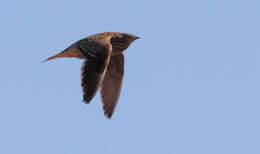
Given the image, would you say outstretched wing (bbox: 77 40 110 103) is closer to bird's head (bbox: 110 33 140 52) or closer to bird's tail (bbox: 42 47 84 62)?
bird's tail (bbox: 42 47 84 62)

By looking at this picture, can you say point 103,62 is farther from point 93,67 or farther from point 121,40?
point 121,40

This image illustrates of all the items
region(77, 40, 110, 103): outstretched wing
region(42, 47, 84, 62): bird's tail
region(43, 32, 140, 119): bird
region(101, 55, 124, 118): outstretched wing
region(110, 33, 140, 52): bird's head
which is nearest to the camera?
region(77, 40, 110, 103): outstretched wing

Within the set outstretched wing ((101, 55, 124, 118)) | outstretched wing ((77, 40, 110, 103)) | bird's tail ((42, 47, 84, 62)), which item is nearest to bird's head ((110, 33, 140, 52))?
outstretched wing ((101, 55, 124, 118))

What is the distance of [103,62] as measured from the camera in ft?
47.5

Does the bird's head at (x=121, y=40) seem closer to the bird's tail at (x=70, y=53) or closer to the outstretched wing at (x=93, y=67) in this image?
the bird's tail at (x=70, y=53)

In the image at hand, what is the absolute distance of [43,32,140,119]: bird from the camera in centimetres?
1416

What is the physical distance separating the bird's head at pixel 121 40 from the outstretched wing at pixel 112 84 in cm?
65

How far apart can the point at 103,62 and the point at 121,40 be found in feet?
9.84

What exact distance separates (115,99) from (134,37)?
1.68 m

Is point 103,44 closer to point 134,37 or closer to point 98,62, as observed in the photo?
point 98,62

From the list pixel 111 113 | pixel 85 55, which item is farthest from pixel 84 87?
pixel 111 113

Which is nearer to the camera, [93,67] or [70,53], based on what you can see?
[93,67]

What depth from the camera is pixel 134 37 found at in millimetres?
17656

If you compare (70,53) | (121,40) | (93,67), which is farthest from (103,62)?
(121,40)
